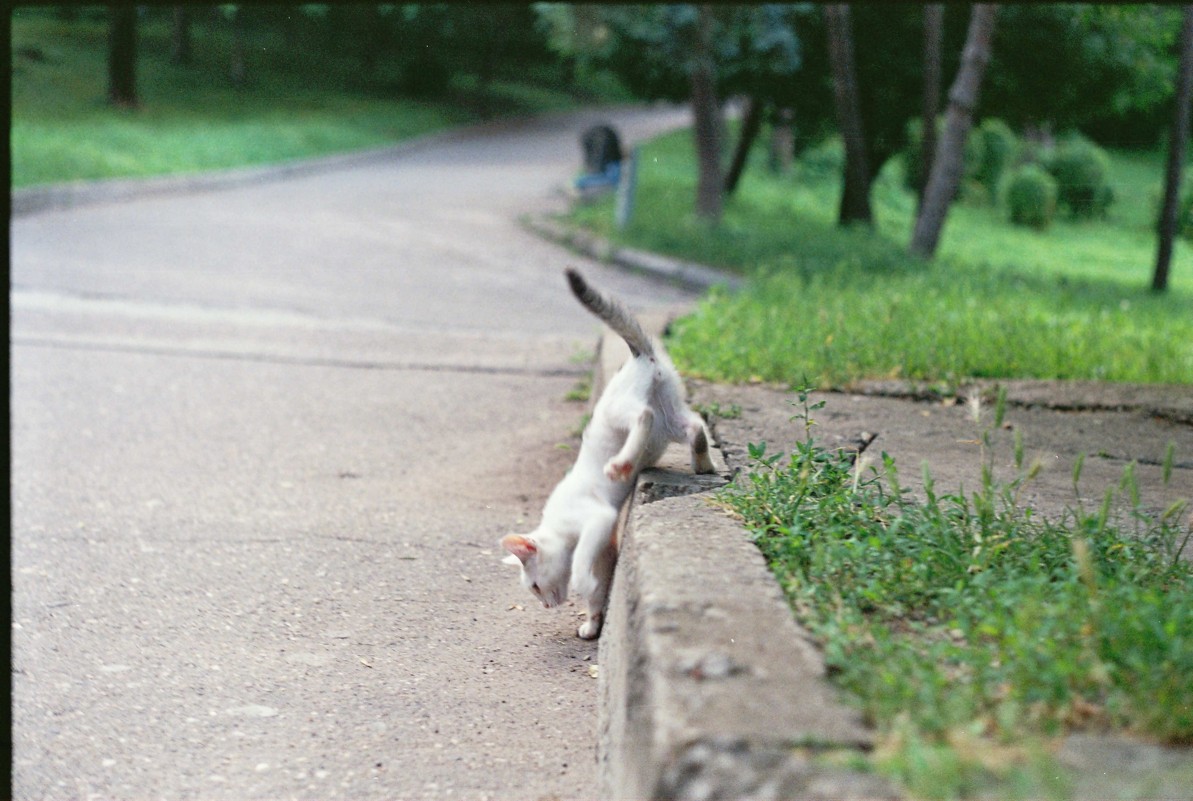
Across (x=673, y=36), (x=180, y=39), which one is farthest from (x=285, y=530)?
(x=180, y=39)

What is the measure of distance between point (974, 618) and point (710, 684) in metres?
0.74

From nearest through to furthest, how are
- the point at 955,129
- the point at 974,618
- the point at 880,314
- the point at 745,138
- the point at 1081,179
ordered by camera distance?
the point at 974,618
the point at 880,314
the point at 955,129
the point at 745,138
the point at 1081,179

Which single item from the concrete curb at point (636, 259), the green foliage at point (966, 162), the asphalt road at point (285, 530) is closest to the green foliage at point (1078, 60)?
the concrete curb at point (636, 259)

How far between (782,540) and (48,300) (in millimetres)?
7613

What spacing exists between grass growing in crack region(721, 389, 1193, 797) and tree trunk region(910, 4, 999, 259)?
9.09 metres

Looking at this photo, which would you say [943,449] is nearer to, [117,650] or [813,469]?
[813,469]

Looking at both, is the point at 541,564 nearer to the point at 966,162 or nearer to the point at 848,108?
the point at 848,108

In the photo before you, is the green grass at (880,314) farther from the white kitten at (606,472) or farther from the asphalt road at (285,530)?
the asphalt road at (285,530)

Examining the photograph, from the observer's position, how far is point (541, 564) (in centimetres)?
400

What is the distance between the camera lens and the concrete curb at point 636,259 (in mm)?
12257

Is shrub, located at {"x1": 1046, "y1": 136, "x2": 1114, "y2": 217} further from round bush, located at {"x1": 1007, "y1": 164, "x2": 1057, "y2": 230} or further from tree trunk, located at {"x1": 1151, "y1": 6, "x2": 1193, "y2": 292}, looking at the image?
tree trunk, located at {"x1": 1151, "y1": 6, "x2": 1193, "y2": 292}

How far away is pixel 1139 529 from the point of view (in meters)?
3.87

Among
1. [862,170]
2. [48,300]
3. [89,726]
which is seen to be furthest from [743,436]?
[862,170]

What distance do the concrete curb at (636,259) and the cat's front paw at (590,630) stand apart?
270 inches
